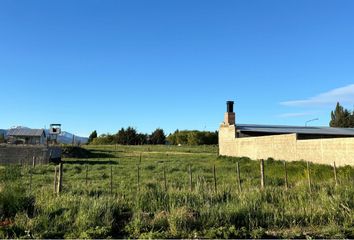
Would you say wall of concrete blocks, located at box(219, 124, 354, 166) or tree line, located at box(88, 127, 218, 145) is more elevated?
tree line, located at box(88, 127, 218, 145)

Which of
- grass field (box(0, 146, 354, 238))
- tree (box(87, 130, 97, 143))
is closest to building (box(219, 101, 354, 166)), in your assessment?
grass field (box(0, 146, 354, 238))

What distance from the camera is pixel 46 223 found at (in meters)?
7.24

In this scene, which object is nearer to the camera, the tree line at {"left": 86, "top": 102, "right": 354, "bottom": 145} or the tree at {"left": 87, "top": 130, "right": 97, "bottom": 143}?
the tree line at {"left": 86, "top": 102, "right": 354, "bottom": 145}

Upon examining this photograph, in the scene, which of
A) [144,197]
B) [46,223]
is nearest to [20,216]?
[46,223]

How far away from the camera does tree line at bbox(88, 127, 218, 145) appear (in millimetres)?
100500

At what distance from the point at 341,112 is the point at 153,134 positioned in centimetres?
5426

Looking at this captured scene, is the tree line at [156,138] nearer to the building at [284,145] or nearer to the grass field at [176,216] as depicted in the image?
→ the building at [284,145]

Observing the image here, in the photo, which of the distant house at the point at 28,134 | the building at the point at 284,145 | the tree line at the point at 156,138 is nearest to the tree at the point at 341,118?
the tree line at the point at 156,138

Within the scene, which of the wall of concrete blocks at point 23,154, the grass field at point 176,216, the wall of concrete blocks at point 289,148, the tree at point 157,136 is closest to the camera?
the grass field at point 176,216

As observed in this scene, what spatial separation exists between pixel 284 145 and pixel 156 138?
281ft

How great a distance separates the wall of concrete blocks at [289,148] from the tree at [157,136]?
7079 cm

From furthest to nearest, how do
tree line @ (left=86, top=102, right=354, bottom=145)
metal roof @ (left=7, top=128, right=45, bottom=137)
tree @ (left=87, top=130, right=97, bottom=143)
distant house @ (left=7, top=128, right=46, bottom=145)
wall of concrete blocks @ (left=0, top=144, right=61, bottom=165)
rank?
tree @ (left=87, top=130, right=97, bottom=143) → tree line @ (left=86, top=102, right=354, bottom=145) → metal roof @ (left=7, top=128, right=45, bottom=137) → distant house @ (left=7, top=128, right=46, bottom=145) → wall of concrete blocks @ (left=0, top=144, right=61, bottom=165)

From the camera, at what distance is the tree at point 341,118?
79875mm

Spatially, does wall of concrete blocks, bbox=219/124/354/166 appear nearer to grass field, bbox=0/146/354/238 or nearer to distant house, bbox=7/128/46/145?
grass field, bbox=0/146/354/238
